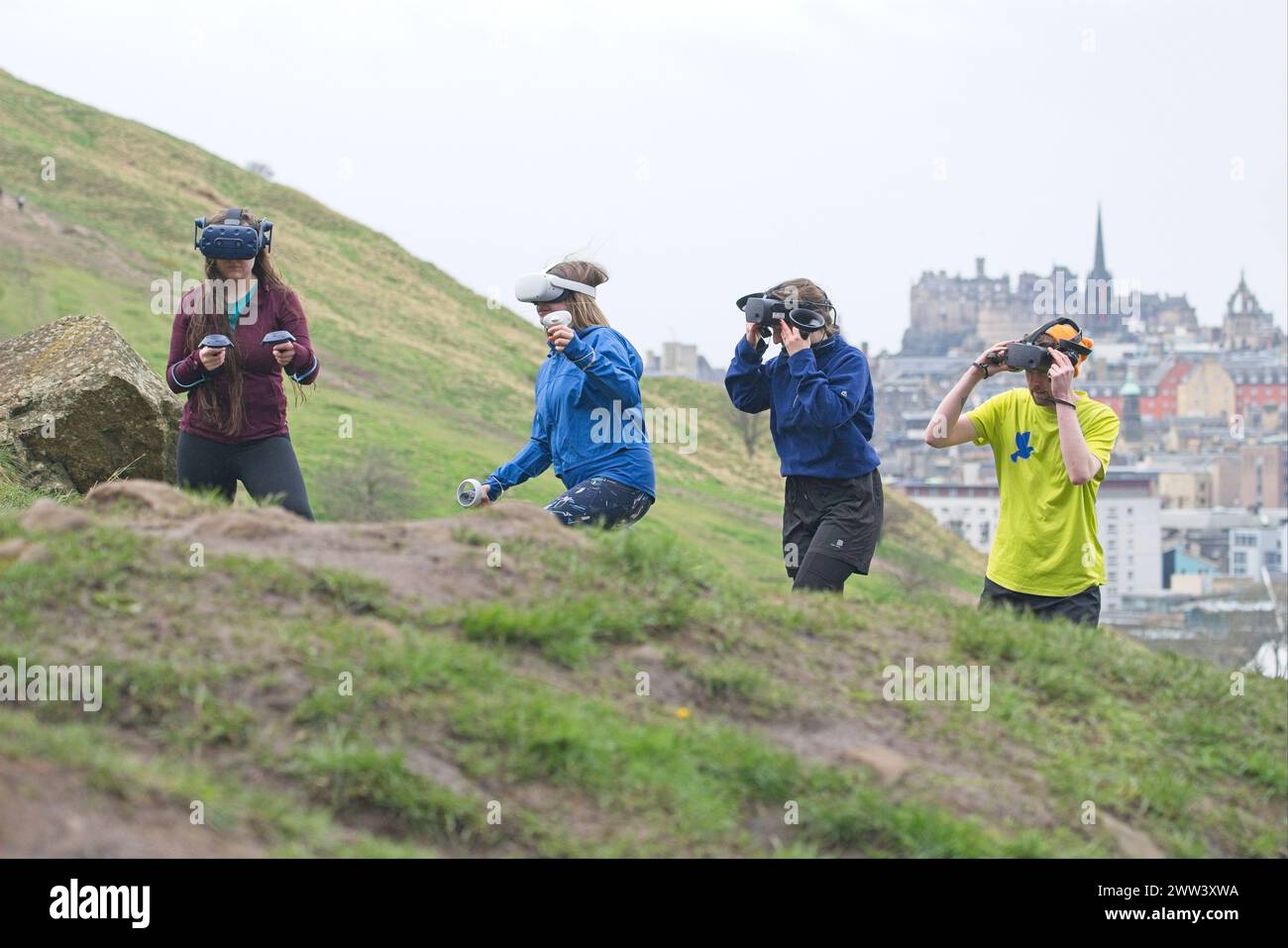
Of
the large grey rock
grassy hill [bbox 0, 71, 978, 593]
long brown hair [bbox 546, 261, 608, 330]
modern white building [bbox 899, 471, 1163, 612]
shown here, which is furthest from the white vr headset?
modern white building [bbox 899, 471, 1163, 612]

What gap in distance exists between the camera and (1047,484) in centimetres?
707

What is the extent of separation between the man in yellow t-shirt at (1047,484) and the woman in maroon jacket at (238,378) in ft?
9.56

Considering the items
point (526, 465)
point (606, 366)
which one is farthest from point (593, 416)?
point (526, 465)

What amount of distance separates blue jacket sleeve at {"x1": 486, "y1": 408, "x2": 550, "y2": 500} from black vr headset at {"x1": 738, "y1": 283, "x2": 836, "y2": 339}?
3.59ft

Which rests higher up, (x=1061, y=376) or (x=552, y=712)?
(x=1061, y=376)

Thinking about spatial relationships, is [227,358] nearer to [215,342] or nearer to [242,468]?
[215,342]

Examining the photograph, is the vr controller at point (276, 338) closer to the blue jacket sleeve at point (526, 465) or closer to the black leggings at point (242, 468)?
the black leggings at point (242, 468)

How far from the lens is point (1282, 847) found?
5.52 metres

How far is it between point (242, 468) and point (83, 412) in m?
3.64

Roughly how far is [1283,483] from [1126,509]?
41.1m
